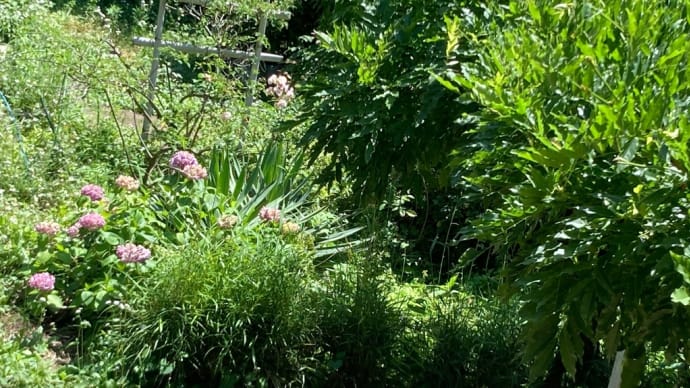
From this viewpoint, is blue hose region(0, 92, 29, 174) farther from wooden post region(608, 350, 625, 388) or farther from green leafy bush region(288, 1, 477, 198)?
wooden post region(608, 350, 625, 388)

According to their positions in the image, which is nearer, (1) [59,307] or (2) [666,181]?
(2) [666,181]

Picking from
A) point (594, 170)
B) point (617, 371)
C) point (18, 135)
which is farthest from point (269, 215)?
point (594, 170)

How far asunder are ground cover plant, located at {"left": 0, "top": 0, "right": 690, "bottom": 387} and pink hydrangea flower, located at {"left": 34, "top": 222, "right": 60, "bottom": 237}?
1.9 inches

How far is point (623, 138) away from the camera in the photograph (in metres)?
2.45

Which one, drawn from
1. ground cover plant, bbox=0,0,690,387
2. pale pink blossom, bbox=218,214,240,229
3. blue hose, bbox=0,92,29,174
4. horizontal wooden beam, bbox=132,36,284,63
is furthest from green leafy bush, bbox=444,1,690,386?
horizontal wooden beam, bbox=132,36,284,63

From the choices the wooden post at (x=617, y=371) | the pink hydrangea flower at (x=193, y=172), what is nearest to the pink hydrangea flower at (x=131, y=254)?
the pink hydrangea flower at (x=193, y=172)

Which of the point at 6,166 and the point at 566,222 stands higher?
the point at 566,222

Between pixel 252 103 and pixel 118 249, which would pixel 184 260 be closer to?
pixel 118 249

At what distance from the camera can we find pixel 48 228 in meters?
4.65

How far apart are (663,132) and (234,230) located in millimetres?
2889

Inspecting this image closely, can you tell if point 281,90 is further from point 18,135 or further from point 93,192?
point 93,192

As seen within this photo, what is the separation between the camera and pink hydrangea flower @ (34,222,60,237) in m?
4.65

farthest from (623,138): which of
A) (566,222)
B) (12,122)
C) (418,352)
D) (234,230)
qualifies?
(12,122)

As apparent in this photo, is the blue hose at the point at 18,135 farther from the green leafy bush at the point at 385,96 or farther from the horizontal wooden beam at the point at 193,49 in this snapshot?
the green leafy bush at the point at 385,96
